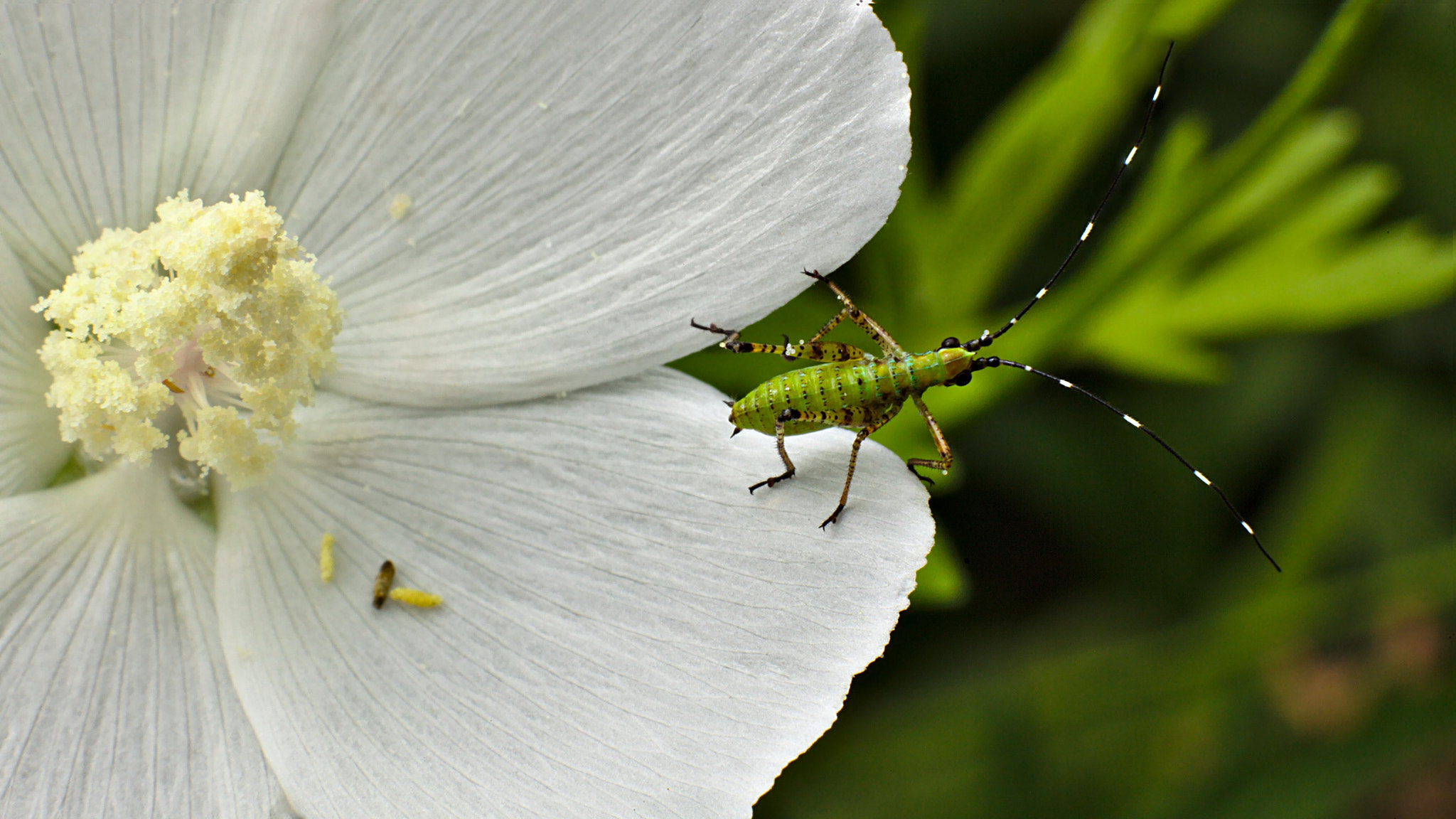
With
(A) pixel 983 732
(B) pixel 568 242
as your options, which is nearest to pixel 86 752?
(B) pixel 568 242

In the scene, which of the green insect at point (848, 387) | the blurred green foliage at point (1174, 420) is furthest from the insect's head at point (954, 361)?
the blurred green foliage at point (1174, 420)

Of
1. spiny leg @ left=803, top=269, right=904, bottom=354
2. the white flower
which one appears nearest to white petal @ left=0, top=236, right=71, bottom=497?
the white flower

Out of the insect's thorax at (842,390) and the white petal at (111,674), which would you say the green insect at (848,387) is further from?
the white petal at (111,674)

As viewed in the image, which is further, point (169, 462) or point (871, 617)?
point (169, 462)

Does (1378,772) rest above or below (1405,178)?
below

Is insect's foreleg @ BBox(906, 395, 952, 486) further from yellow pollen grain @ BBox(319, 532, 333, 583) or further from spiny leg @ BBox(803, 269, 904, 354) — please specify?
yellow pollen grain @ BBox(319, 532, 333, 583)

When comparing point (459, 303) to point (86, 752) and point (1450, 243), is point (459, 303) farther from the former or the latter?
point (1450, 243)
